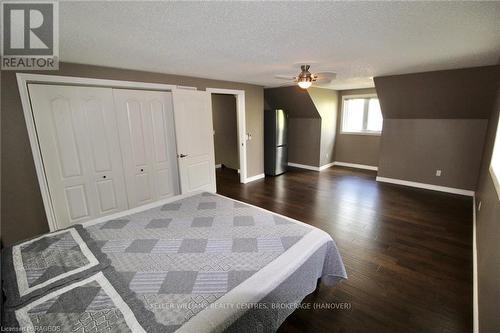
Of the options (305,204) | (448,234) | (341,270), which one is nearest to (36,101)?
(341,270)

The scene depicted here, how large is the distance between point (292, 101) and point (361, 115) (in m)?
1.97

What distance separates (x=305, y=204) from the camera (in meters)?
3.72

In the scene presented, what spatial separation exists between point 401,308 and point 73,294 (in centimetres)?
225

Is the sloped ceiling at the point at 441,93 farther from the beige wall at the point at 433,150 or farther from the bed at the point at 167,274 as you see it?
the bed at the point at 167,274

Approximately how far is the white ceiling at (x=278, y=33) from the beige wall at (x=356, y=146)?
3.05 m

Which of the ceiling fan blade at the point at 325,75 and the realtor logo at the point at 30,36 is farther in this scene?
the ceiling fan blade at the point at 325,75

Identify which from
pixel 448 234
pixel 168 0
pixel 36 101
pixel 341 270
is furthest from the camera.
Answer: pixel 448 234

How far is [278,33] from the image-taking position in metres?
1.64

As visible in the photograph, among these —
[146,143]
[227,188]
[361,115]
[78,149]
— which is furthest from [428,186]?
[78,149]

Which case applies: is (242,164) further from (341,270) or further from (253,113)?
(341,270)

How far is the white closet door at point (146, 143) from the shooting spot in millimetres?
2973

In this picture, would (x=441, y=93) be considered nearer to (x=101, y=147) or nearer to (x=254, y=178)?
(x=254, y=178)

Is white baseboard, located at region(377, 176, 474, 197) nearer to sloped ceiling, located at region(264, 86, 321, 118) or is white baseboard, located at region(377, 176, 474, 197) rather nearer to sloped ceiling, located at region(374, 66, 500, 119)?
sloped ceiling, located at region(374, 66, 500, 119)

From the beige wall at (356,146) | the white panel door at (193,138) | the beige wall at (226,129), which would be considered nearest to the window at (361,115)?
the beige wall at (356,146)
